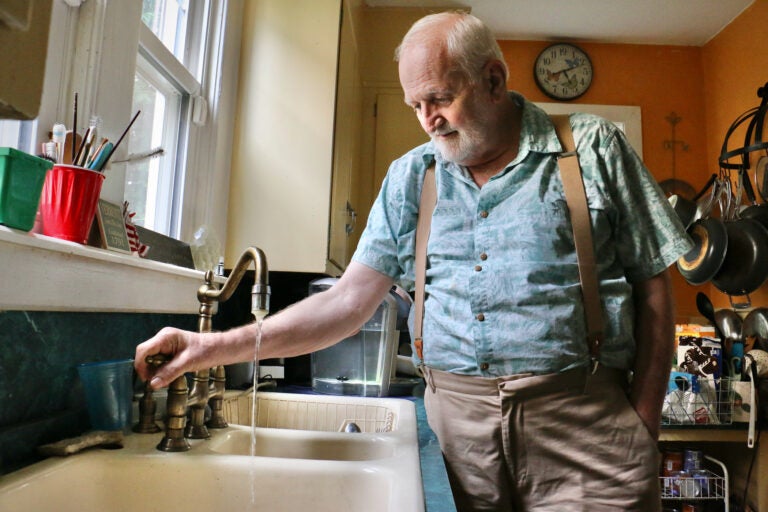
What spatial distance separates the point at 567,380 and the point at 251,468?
526mm

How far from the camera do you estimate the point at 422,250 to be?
3.74ft

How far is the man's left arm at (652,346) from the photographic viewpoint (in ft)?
3.41

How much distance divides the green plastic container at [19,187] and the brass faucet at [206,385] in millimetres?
275

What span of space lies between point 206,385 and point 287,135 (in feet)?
3.29

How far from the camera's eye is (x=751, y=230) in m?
2.75

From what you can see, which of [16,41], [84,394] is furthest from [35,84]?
[84,394]

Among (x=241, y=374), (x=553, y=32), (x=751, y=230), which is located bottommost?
(x=241, y=374)

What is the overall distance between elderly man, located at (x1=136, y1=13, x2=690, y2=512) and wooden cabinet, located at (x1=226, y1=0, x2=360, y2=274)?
0.65m

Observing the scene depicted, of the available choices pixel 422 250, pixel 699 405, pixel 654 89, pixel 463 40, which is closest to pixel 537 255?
pixel 422 250

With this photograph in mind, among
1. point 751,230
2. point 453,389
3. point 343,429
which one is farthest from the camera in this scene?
point 751,230

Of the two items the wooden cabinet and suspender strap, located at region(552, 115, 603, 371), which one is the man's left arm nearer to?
suspender strap, located at region(552, 115, 603, 371)

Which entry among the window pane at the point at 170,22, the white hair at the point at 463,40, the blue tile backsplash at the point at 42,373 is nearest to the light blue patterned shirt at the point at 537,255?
the white hair at the point at 463,40

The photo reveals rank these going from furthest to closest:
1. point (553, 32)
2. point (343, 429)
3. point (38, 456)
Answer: point (553, 32), point (343, 429), point (38, 456)

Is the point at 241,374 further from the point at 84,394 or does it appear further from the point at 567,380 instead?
the point at 567,380
